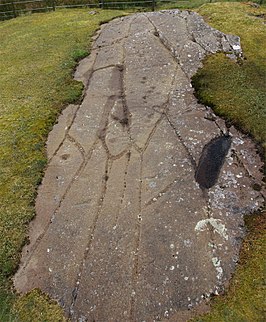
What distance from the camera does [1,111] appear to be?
14883mm

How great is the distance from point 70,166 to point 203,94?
19.5 feet

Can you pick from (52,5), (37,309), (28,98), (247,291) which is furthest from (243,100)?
(52,5)

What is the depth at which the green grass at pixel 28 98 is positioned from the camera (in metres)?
10.1

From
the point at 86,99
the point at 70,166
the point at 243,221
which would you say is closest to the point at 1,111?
the point at 86,99

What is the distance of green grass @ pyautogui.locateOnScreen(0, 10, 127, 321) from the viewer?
398 inches

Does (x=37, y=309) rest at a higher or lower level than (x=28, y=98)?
lower

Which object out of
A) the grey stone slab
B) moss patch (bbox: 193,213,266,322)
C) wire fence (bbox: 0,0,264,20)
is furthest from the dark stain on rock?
wire fence (bbox: 0,0,264,20)

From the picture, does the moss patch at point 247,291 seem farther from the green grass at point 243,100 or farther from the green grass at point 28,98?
the green grass at point 28,98

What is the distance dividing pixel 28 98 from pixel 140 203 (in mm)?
8116

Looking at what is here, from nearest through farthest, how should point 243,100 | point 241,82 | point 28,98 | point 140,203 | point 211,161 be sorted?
point 140,203 < point 211,161 < point 243,100 < point 241,82 < point 28,98

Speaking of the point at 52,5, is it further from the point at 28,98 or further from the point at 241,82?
Result: the point at 241,82

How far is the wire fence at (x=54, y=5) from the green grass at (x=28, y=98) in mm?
2467

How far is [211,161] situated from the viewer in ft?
36.6

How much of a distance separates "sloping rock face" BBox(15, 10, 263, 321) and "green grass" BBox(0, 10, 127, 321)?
1.31 ft
